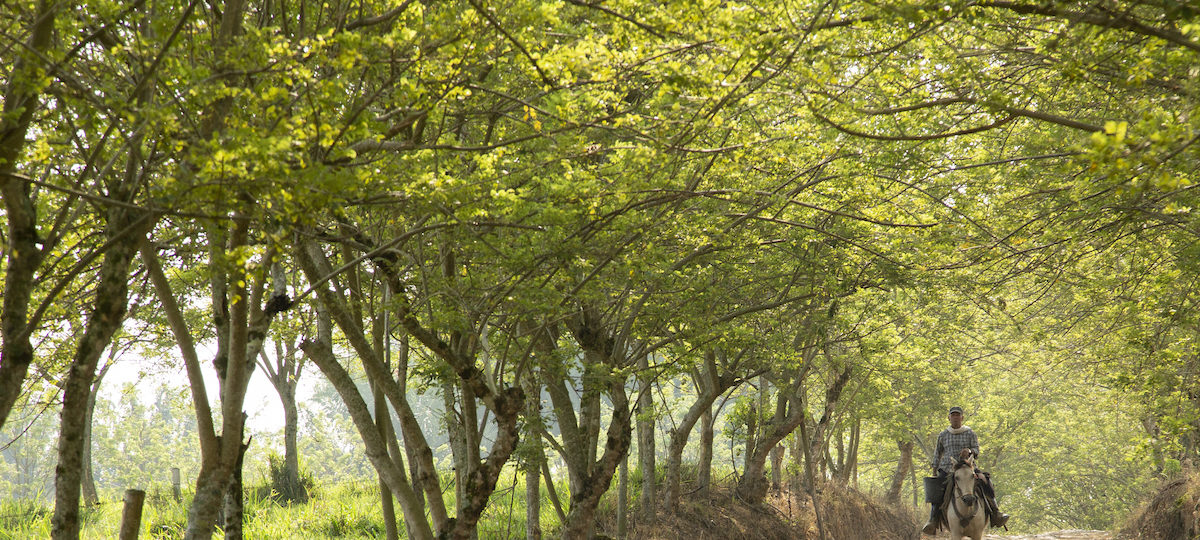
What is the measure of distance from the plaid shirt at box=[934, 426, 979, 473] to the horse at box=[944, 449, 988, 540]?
34cm

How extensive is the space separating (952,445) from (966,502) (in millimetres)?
927

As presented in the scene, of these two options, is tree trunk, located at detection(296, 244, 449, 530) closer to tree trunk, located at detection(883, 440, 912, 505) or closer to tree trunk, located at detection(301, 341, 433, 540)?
tree trunk, located at detection(301, 341, 433, 540)

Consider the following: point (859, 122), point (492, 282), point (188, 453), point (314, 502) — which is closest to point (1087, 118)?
point (859, 122)

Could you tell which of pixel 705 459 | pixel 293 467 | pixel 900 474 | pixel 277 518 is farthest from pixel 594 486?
pixel 900 474

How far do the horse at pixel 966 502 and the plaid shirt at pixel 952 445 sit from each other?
0.34 meters

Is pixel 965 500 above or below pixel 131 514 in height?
below

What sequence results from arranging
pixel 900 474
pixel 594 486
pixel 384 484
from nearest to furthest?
pixel 384 484
pixel 594 486
pixel 900 474

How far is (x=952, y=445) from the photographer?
41.5 feet

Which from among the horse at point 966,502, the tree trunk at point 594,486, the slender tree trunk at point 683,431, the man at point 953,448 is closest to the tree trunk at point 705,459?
the slender tree trunk at point 683,431

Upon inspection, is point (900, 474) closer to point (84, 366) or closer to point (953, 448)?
point (953, 448)

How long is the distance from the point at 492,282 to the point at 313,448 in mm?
70667

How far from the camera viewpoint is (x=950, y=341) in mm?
18719

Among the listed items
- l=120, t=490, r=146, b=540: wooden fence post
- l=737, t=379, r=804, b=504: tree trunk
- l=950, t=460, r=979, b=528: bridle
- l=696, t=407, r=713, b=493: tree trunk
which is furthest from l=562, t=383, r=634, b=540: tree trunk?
l=737, t=379, r=804, b=504: tree trunk

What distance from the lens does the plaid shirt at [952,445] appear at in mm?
12500
